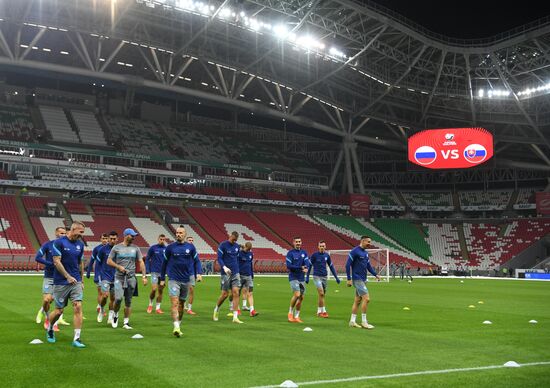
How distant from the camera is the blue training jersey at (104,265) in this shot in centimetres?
1477

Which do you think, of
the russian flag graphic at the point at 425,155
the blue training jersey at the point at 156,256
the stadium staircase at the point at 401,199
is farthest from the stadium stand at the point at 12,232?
the stadium staircase at the point at 401,199

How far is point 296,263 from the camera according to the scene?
54.9 ft

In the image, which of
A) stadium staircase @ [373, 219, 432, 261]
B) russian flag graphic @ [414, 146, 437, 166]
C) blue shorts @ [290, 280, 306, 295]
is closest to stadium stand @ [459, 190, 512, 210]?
stadium staircase @ [373, 219, 432, 261]

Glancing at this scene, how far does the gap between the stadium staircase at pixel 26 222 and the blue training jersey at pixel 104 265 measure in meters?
37.9

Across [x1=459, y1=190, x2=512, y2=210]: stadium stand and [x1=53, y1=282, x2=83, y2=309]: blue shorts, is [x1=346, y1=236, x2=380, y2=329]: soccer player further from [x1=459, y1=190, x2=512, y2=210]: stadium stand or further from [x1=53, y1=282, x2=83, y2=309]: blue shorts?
[x1=459, y1=190, x2=512, y2=210]: stadium stand

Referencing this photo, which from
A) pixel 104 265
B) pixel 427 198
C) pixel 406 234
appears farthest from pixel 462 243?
pixel 104 265

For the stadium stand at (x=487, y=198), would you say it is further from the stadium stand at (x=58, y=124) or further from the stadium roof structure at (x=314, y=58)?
the stadium stand at (x=58, y=124)

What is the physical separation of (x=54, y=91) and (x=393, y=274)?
47187 mm

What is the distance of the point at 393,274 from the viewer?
5753 cm

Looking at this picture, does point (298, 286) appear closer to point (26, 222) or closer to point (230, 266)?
point (230, 266)

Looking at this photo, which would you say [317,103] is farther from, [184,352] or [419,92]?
[184,352]

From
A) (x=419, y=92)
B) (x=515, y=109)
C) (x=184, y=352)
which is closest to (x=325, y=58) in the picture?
(x=419, y=92)

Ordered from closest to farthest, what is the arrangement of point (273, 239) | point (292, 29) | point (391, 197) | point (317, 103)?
point (292, 29), point (273, 239), point (317, 103), point (391, 197)

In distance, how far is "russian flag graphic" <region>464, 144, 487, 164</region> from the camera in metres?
56.7
